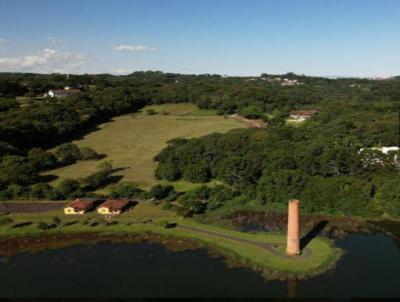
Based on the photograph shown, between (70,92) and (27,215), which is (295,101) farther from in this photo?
(27,215)

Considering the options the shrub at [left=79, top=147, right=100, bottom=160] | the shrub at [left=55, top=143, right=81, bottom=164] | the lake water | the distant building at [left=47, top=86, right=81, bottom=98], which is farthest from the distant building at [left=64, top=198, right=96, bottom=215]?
the distant building at [left=47, top=86, right=81, bottom=98]

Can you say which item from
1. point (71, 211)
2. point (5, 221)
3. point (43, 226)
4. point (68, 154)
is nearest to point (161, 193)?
point (71, 211)

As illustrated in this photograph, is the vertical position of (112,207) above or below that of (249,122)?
below

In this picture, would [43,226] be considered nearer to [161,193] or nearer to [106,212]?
[106,212]

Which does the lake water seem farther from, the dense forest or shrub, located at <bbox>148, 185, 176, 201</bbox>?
shrub, located at <bbox>148, 185, 176, 201</bbox>

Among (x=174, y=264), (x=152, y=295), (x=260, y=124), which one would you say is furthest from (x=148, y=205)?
(x=260, y=124)

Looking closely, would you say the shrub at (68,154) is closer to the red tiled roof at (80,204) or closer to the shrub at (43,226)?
the red tiled roof at (80,204)

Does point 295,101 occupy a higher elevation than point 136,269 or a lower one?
higher
